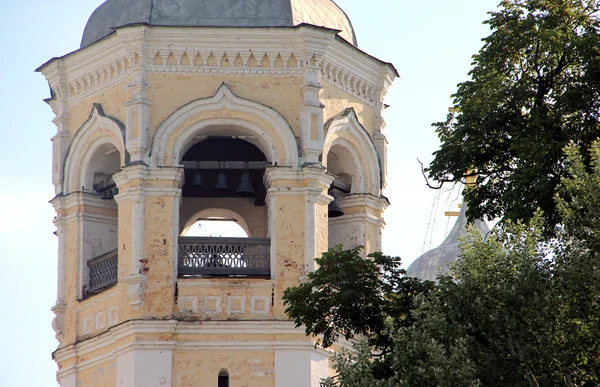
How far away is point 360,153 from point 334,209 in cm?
99

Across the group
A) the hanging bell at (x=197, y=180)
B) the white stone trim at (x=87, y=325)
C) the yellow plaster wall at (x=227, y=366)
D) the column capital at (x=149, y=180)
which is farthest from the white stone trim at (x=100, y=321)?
the hanging bell at (x=197, y=180)

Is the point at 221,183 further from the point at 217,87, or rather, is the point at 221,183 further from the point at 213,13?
the point at 213,13

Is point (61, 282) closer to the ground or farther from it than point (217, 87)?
closer to the ground

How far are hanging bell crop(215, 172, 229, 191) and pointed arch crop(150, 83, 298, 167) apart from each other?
725 mm

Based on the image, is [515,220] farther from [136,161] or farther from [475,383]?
[136,161]

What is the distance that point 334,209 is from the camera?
25688 mm

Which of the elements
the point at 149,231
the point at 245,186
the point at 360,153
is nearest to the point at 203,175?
the point at 245,186

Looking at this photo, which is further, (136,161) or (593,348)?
(136,161)

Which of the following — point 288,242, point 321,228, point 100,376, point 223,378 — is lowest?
point 223,378

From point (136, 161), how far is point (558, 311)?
888 centimetres

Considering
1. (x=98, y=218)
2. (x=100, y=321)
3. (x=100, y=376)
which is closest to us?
(x=100, y=376)

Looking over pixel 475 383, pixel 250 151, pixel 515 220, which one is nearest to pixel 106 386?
pixel 250 151

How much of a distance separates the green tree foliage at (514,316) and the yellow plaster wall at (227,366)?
5.24m

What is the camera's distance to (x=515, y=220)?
19906mm
